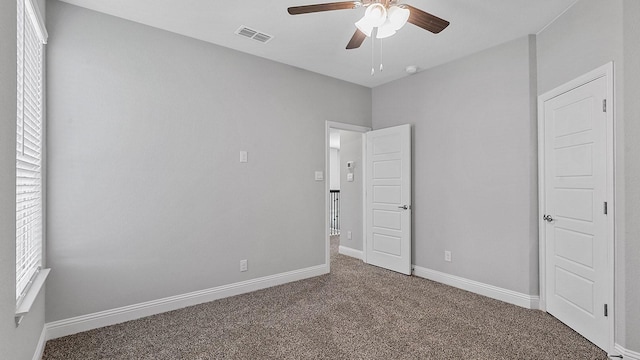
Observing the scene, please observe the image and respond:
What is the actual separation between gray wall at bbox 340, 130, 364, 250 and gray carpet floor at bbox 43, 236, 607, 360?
1637 mm

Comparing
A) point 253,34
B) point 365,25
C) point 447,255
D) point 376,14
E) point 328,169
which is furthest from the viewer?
point 328,169

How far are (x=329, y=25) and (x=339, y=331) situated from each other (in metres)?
2.72

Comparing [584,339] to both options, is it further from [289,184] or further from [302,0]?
[302,0]

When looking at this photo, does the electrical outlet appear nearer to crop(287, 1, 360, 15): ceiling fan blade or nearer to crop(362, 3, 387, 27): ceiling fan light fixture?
crop(362, 3, 387, 27): ceiling fan light fixture

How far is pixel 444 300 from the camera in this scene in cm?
321

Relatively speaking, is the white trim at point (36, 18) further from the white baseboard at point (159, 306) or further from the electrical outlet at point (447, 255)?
the electrical outlet at point (447, 255)

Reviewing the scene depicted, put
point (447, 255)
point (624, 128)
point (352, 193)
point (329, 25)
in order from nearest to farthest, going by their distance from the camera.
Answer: point (624, 128)
point (329, 25)
point (447, 255)
point (352, 193)

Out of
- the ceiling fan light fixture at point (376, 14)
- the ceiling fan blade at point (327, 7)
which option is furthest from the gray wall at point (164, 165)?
the ceiling fan light fixture at point (376, 14)

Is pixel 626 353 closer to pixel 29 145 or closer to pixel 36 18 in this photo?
pixel 29 145

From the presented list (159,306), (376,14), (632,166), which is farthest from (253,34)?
(632,166)

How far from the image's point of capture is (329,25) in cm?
283

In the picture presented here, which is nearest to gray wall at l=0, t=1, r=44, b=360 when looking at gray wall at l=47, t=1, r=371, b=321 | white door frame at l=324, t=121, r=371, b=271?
gray wall at l=47, t=1, r=371, b=321

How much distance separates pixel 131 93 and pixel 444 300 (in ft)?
12.1

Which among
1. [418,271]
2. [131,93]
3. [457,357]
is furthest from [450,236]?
[131,93]
